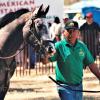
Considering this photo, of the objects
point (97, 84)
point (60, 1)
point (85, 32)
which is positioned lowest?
point (97, 84)

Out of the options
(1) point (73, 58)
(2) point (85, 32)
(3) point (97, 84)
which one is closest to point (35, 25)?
(1) point (73, 58)

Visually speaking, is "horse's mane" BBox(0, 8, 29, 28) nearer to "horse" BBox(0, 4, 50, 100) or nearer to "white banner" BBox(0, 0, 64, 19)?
"horse" BBox(0, 4, 50, 100)

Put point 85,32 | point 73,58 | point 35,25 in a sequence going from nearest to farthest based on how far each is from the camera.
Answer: point 73,58, point 35,25, point 85,32

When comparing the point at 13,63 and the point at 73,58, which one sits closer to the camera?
the point at 73,58

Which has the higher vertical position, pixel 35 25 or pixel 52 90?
pixel 35 25

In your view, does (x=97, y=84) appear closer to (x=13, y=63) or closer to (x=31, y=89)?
(x=31, y=89)

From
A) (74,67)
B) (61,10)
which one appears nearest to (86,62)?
(74,67)

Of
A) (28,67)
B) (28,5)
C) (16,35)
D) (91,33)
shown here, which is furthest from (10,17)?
(91,33)

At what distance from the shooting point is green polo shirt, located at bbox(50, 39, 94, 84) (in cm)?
716

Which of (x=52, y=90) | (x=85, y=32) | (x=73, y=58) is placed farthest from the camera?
(x=85, y=32)

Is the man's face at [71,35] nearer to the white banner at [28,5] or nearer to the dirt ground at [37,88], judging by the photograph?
the dirt ground at [37,88]

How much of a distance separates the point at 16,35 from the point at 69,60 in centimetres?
148

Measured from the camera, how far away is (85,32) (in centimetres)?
1722

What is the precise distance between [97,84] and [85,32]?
11.3 ft
